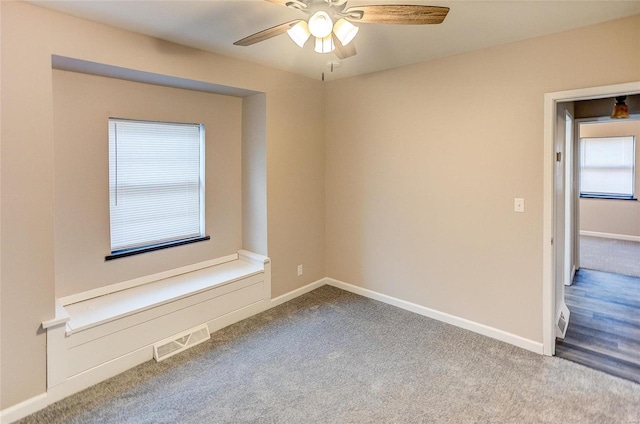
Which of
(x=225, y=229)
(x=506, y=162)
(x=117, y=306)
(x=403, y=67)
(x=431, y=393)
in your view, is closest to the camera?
(x=431, y=393)

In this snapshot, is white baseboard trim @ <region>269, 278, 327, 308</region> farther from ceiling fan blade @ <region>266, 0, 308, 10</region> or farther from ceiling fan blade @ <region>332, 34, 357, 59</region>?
ceiling fan blade @ <region>266, 0, 308, 10</region>

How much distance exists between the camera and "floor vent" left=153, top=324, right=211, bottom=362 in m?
2.77

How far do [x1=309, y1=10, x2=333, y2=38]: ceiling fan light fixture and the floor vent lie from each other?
8.31 feet

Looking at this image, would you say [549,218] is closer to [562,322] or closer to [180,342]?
[562,322]

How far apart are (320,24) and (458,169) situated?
1963 mm

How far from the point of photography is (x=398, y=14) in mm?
1745

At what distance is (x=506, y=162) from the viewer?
9.58ft

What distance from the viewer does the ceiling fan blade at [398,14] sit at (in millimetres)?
1674

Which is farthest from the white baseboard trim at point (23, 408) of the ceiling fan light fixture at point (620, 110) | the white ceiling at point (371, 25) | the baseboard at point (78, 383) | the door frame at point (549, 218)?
the ceiling fan light fixture at point (620, 110)

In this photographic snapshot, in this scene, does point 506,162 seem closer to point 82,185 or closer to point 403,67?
point 403,67

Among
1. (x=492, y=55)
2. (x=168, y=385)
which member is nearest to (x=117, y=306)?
(x=168, y=385)

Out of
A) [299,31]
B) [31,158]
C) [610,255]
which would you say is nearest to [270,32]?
[299,31]

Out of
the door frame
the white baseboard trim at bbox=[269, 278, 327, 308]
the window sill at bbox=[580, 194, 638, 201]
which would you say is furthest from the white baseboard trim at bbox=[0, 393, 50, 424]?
the window sill at bbox=[580, 194, 638, 201]

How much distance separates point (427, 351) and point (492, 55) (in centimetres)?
251
